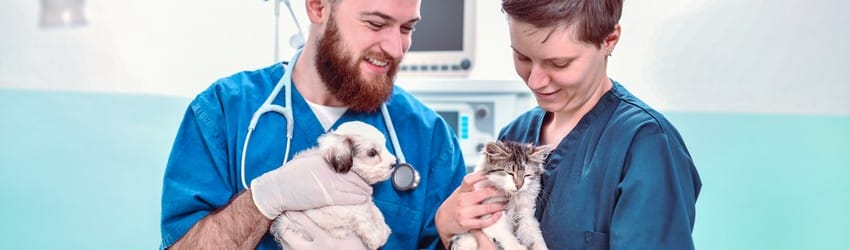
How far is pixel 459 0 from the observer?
269 centimetres

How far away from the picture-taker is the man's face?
141 centimetres

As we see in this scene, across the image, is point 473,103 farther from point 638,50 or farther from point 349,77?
point 349,77

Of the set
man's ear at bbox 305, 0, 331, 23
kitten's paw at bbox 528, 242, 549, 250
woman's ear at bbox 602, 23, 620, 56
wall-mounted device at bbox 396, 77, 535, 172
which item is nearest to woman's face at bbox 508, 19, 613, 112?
woman's ear at bbox 602, 23, 620, 56

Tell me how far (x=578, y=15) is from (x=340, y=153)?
0.47 m

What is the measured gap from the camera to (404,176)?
4.17ft

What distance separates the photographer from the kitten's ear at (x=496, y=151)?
1.13 meters

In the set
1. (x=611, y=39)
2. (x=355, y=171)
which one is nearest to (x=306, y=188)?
(x=355, y=171)

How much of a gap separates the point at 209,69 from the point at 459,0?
40.7 inches

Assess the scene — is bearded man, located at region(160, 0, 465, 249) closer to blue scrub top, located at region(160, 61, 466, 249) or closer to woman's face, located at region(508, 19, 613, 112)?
blue scrub top, located at region(160, 61, 466, 249)

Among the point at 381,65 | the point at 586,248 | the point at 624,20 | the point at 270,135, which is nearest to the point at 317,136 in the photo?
the point at 270,135

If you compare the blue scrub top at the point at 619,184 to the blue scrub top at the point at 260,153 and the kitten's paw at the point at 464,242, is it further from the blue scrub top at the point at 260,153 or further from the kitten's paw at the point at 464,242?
the blue scrub top at the point at 260,153

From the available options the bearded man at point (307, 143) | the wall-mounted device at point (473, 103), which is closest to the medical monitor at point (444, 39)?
the wall-mounted device at point (473, 103)

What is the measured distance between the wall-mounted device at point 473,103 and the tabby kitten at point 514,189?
1.00 metres

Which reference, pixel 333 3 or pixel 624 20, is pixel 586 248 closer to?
pixel 333 3
